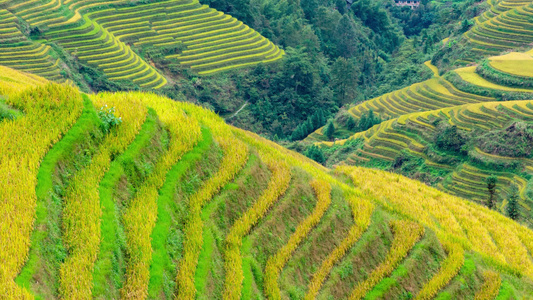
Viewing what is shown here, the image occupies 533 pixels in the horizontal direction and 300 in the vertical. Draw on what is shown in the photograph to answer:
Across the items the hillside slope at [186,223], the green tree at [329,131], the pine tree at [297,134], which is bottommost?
the pine tree at [297,134]

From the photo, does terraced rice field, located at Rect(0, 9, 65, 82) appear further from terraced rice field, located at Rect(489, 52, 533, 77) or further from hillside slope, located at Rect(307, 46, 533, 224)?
terraced rice field, located at Rect(489, 52, 533, 77)

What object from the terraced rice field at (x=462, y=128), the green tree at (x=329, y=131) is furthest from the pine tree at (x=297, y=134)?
the terraced rice field at (x=462, y=128)

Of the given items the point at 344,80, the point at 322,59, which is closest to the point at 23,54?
the point at 344,80

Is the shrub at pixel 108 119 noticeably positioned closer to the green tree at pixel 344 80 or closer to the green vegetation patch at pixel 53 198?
the green vegetation patch at pixel 53 198

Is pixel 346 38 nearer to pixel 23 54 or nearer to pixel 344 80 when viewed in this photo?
pixel 344 80

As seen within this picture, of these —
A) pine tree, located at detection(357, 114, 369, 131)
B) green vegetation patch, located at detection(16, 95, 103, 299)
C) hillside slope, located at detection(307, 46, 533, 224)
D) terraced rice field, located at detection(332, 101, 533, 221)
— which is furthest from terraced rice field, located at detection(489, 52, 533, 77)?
green vegetation patch, located at detection(16, 95, 103, 299)

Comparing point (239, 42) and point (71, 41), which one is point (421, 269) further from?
point (239, 42)

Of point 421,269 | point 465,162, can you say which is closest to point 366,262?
point 421,269
